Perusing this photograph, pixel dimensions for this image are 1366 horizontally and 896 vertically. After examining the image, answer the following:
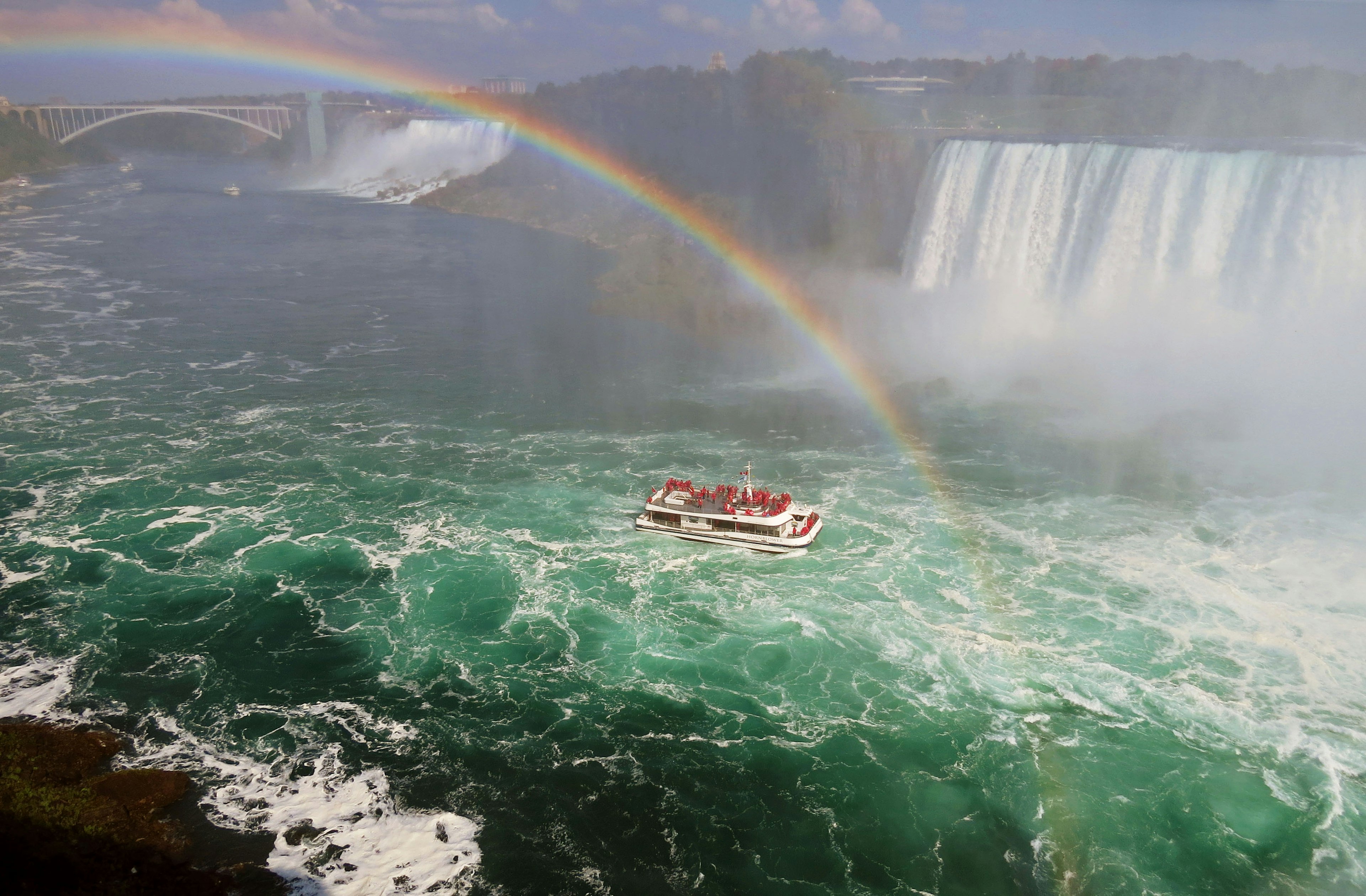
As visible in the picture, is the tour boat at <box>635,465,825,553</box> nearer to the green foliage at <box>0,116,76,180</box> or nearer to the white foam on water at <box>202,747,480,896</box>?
the white foam on water at <box>202,747,480,896</box>

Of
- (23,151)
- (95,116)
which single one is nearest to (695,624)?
(23,151)

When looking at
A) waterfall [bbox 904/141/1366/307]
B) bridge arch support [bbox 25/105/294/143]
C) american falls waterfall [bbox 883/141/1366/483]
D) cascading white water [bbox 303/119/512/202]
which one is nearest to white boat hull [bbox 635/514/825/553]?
american falls waterfall [bbox 883/141/1366/483]

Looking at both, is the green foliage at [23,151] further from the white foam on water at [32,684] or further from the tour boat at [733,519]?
the tour boat at [733,519]

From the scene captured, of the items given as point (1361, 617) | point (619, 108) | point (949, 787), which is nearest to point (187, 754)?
point (949, 787)

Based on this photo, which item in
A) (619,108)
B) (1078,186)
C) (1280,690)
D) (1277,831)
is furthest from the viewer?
(619,108)

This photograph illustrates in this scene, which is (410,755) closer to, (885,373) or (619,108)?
(885,373)

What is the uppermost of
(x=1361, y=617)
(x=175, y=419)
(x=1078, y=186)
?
(x=1078, y=186)

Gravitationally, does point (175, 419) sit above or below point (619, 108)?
below

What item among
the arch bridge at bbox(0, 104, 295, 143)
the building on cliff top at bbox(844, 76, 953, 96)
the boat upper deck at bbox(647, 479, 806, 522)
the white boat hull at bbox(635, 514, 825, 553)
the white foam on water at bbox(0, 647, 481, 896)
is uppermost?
the building on cliff top at bbox(844, 76, 953, 96)
